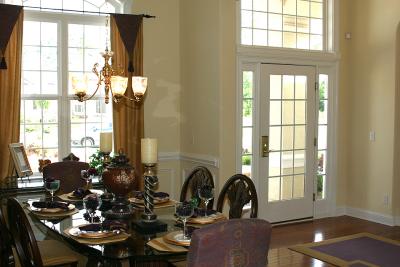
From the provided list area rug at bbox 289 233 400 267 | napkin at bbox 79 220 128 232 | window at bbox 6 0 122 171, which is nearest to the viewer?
napkin at bbox 79 220 128 232

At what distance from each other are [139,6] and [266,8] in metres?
1.57

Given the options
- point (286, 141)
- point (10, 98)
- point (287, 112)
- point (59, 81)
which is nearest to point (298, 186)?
point (286, 141)

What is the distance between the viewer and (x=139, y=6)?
6.01 meters

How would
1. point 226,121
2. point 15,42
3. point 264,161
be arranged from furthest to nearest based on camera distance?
1. point 264,161
2. point 226,121
3. point 15,42

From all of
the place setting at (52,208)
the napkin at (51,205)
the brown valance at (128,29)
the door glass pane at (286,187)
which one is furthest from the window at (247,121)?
the napkin at (51,205)

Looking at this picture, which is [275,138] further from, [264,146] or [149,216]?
[149,216]

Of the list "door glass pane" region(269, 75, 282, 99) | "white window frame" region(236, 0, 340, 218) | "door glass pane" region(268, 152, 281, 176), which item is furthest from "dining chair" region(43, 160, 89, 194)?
"door glass pane" region(269, 75, 282, 99)

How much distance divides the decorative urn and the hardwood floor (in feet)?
6.53

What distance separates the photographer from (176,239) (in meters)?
2.66

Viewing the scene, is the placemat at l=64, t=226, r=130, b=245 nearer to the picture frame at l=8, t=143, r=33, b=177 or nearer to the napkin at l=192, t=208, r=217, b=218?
the napkin at l=192, t=208, r=217, b=218

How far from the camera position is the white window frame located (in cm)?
582

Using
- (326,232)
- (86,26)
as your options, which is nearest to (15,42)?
(86,26)

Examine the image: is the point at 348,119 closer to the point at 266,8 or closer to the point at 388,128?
the point at 388,128

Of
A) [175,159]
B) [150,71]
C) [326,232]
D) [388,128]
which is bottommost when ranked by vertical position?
[326,232]
